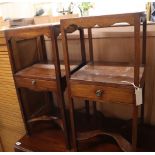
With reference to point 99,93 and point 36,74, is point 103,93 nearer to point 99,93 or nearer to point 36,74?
point 99,93

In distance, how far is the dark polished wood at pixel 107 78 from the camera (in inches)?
28.8

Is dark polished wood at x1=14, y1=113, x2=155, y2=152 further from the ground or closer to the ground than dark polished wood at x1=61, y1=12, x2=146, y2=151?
closer to the ground

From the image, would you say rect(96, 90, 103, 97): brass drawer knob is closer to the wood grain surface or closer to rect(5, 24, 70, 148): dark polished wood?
rect(5, 24, 70, 148): dark polished wood

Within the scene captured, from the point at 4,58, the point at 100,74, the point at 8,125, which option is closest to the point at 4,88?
the point at 4,58

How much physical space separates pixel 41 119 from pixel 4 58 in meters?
0.44

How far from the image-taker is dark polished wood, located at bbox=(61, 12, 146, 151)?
2.40ft

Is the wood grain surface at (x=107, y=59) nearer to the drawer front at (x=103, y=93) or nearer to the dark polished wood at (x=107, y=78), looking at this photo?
the dark polished wood at (x=107, y=78)

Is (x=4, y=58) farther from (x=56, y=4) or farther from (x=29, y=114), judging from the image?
(x=56, y=4)

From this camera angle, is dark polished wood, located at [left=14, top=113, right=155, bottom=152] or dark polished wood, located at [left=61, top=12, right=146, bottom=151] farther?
dark polished wood, located at [left=14, top=113, right=155, bottom=152]

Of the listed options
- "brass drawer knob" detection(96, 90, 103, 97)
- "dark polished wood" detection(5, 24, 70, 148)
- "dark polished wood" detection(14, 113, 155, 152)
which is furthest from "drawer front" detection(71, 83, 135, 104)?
"dark polished wood" detection(14, 113, 155, 152)

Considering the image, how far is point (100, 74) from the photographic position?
923 mm

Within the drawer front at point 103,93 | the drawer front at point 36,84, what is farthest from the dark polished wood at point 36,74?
the drawer front at point 103,93

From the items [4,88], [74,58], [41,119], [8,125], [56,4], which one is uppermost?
[56,4]

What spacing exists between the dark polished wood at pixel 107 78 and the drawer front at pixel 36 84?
116 mm
